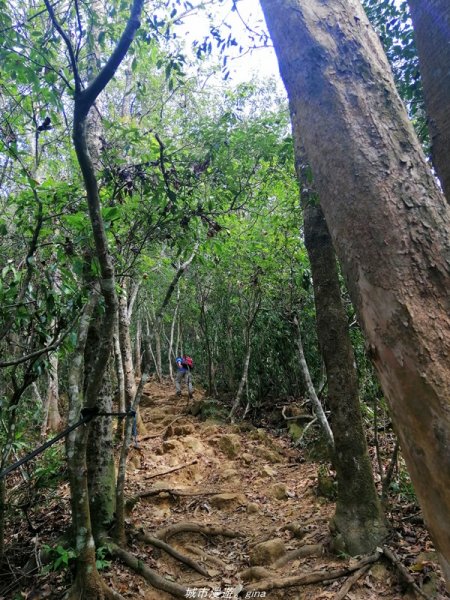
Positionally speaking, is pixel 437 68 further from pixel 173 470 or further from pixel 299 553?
pixel 173 470

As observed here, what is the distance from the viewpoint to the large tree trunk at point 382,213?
113 centimetres

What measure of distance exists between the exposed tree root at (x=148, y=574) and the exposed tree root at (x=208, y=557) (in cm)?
77

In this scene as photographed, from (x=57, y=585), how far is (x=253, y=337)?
11.2m

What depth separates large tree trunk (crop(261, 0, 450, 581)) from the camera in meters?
1.13

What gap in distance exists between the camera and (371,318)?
4.25 ft

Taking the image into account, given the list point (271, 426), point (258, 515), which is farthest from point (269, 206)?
point (258, 515)

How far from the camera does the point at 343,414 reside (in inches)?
185

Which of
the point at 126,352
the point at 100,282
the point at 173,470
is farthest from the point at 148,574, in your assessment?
the point at 126,352

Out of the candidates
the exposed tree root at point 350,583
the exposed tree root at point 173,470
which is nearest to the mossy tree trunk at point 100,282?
the exposed tree root at point 350,583

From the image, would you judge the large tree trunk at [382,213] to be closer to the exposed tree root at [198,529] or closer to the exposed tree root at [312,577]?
the exposed tree root at [312,577]

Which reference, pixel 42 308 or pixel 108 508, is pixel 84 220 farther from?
pixel 108 508

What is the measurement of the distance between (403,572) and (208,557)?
250 centimetres

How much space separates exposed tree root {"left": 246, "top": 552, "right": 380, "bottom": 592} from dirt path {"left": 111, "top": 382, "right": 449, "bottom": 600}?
1.9 inches

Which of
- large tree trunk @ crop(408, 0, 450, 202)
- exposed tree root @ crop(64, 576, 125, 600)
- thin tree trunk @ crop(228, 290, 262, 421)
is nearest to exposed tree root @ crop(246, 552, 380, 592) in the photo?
exposed tree root @ crop(64, 576, 125, 600)
